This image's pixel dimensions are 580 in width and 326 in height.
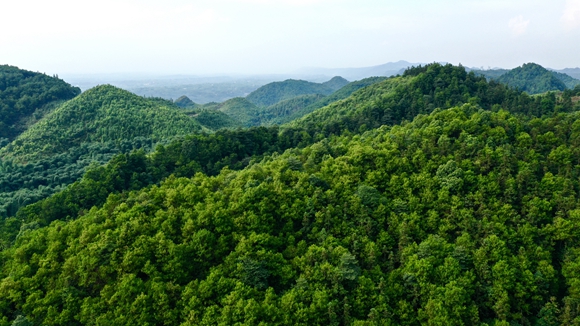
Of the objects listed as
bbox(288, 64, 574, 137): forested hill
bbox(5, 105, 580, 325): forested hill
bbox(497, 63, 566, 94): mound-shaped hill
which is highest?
bbox(497, 63, 566, 94): mound-shaped hill

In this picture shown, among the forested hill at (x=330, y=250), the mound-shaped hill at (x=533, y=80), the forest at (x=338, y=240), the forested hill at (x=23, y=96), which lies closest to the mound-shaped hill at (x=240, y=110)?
the forested hill at (x=23, y=96)

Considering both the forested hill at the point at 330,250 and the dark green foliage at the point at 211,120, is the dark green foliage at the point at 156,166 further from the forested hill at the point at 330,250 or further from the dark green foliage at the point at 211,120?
the dark green foliage at the point at 211,120

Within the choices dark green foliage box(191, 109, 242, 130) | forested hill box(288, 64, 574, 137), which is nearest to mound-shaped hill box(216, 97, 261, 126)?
dark green foliage box(191, 109, 242, 130)

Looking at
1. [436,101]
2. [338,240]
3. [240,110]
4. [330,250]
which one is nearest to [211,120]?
[436,101]

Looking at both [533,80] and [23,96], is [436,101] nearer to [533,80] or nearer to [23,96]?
[23,96]

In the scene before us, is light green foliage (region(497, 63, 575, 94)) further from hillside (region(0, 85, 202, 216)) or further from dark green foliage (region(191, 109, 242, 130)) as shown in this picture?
hillside (region(0, 85, 202, 216))
